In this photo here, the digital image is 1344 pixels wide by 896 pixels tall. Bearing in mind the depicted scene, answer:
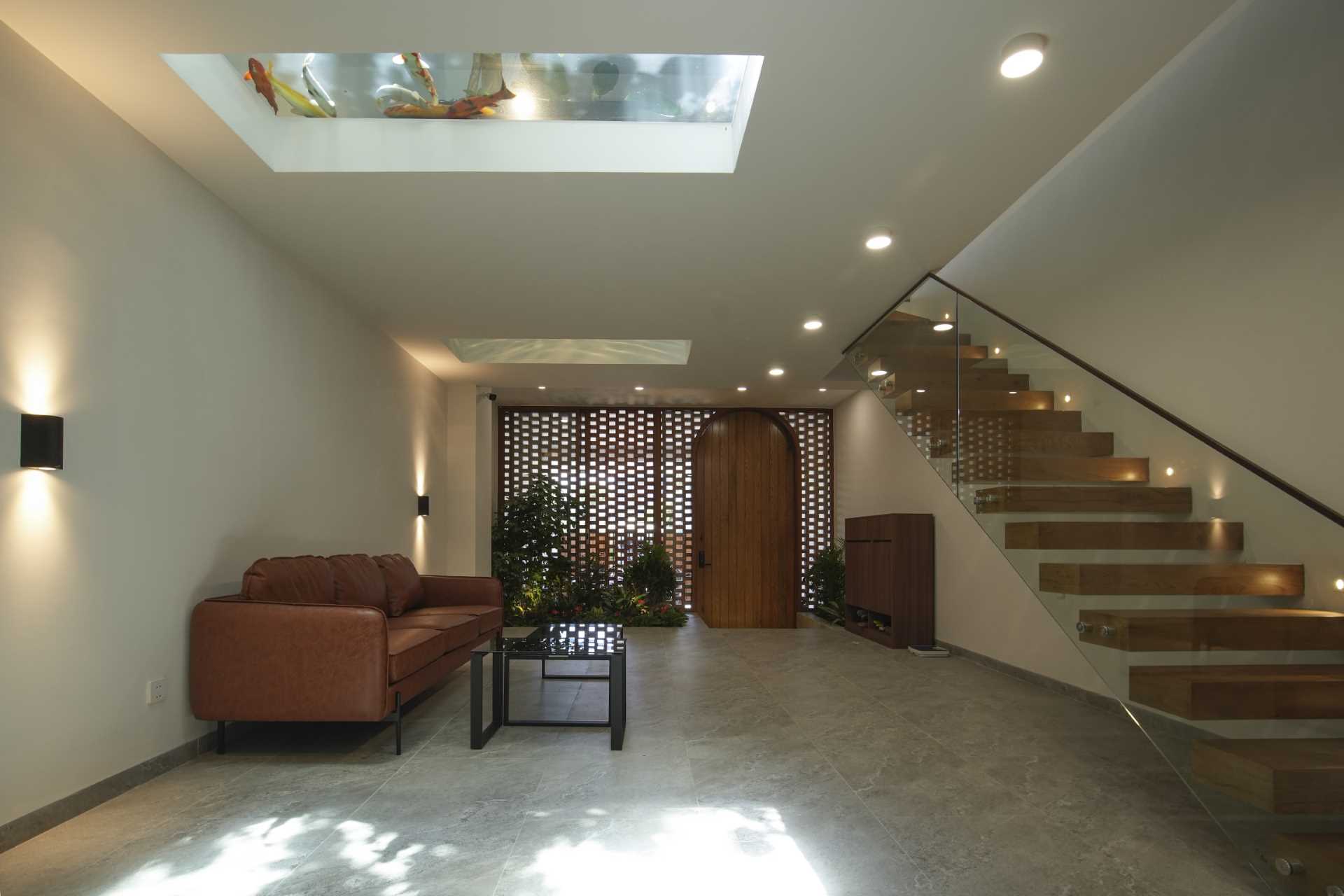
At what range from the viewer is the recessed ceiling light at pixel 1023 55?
268 cm

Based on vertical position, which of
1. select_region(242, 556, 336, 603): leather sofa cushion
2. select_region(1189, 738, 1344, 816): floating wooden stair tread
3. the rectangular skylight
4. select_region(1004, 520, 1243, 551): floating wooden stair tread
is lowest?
select_region(1189, 738, 1344, 816): floating wooden stair tread

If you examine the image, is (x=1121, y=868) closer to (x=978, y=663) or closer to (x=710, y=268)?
(x=710, y=268)

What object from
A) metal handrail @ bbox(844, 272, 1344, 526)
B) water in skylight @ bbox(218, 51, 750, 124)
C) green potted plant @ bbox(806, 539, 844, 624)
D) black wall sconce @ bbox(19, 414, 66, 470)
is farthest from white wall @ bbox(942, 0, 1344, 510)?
green potted plant @ bbox(806, 539, 844, 624)

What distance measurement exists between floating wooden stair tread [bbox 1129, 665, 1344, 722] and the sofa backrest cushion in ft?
14.8

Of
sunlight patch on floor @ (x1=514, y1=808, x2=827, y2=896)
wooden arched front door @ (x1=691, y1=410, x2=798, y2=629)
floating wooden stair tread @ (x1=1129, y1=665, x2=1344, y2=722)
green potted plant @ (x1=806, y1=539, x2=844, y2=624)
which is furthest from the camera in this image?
wooden arched front door @ (x1=691, y1=410, x2=798, y2=629)

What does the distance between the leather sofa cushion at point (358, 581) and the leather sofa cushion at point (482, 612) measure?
535 mm

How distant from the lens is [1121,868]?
2.53m

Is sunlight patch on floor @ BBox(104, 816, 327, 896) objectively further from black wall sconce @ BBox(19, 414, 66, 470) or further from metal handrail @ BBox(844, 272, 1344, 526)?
metal handrail @ BBox(844, 272, 1344, 526)

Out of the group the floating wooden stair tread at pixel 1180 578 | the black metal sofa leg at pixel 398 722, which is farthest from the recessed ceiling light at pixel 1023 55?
the black metal sofa leg at pixel 398 722

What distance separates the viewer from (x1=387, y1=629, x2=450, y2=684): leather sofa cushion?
150 inches

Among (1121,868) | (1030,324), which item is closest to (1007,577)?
(1030,324)

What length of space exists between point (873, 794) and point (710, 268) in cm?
303

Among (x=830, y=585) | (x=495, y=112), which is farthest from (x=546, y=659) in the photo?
(x=830, y=585)

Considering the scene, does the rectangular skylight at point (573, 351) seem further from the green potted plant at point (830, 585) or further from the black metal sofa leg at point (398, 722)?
the black metal sofa leg at point (398, 722)
